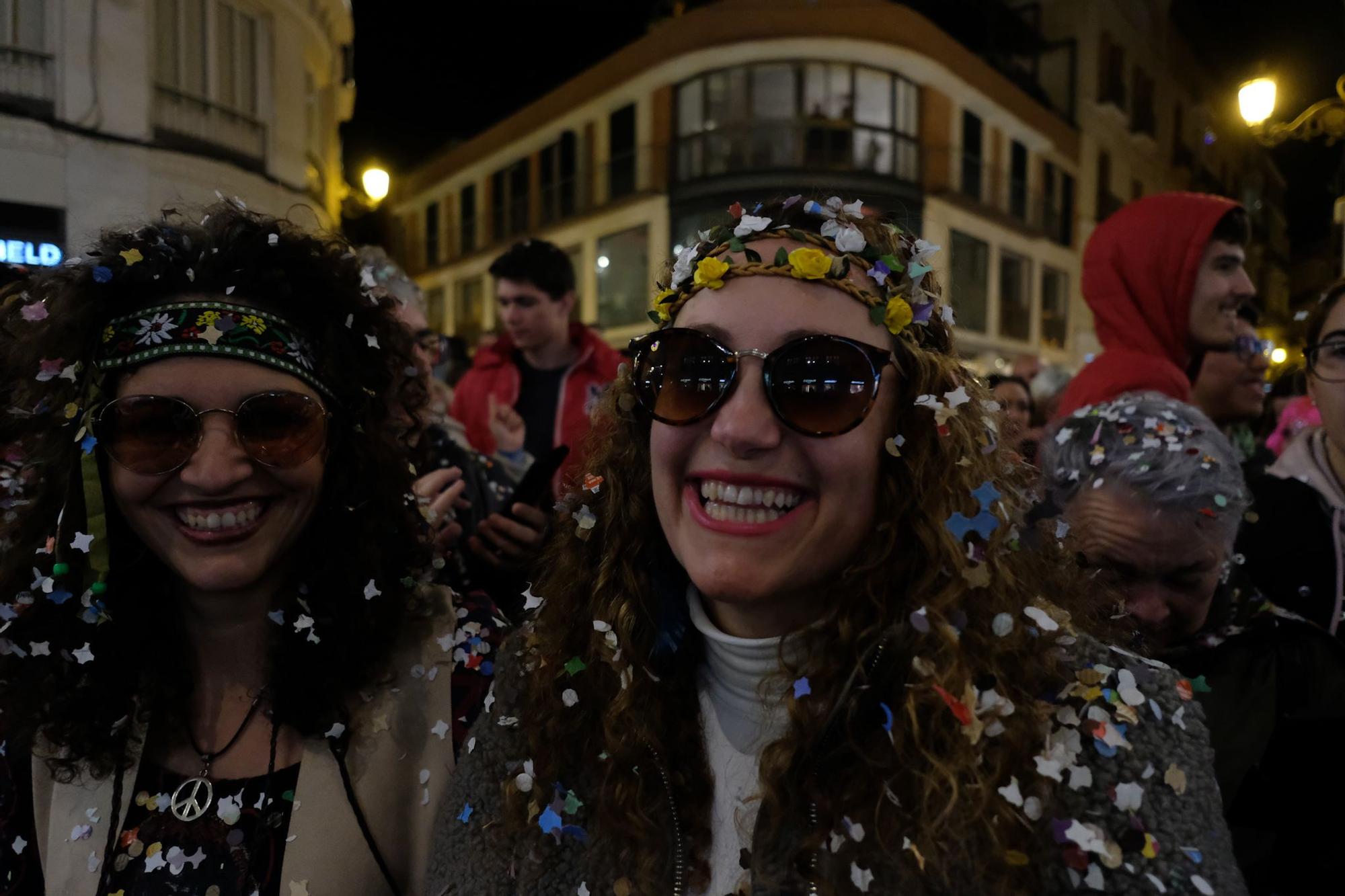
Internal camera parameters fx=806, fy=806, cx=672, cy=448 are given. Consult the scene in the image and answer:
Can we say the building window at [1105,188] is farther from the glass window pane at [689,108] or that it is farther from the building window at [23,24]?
the building window at [23,24]

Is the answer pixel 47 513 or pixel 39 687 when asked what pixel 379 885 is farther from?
pixel 47 513

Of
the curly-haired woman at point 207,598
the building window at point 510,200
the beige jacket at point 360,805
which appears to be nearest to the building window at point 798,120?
the building window at point 510,200

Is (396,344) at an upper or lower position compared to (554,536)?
upper

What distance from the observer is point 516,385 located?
4.65m

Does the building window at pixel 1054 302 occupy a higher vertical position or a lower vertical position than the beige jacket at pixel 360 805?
higher

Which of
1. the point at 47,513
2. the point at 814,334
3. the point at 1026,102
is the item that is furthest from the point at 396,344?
the point at 1026,102

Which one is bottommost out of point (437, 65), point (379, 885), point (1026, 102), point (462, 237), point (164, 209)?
point (379, 885)

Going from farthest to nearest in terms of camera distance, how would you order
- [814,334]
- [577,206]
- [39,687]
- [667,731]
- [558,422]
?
[577,206] → [558,422] → [39,687] → [667,731] → [814,334]

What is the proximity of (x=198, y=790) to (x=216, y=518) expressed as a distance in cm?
57

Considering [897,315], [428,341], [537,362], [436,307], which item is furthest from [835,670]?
[436,307]

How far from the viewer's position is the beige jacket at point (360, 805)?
5.21ft

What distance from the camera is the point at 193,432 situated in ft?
5.32

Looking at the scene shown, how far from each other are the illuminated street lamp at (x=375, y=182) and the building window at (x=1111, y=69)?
478cm

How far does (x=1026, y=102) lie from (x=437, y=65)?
25.9 feet
